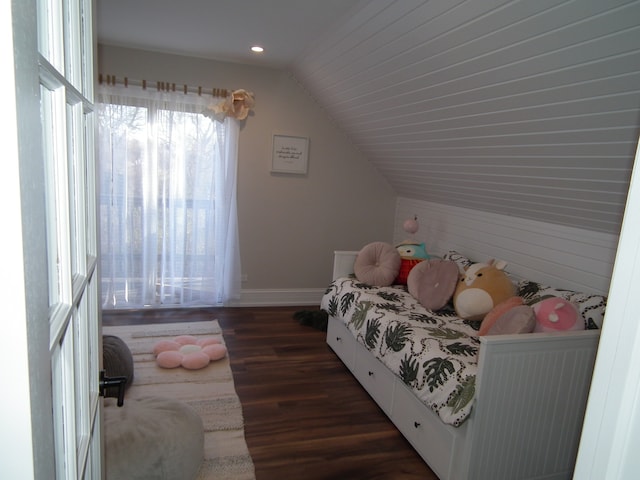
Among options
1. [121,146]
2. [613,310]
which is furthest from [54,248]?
[121,146]

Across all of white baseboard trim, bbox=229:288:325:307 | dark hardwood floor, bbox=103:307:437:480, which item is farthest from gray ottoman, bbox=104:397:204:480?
white baseboard trim, bbox=229:288:325:307

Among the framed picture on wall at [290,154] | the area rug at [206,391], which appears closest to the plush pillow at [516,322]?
the area rug at [206,391]

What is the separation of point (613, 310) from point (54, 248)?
71cm

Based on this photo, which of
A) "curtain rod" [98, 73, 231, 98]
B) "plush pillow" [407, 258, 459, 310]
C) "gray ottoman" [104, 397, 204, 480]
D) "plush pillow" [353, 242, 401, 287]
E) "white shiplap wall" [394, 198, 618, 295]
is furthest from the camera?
"curtain rod" [98, 73, 231, 98]

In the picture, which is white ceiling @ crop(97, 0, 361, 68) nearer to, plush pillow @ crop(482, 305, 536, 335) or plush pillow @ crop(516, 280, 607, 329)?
plush pillow @ crop(482, 305, 536, 335)

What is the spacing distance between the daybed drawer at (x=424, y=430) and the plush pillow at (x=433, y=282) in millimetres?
705

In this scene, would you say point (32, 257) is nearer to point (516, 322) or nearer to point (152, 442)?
point (152, 442)

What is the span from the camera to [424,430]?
2.21 meters

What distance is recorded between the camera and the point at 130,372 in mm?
2693

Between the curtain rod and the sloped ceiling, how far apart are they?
286 millimetres

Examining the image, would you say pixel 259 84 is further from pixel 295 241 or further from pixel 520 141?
pixel 520 141

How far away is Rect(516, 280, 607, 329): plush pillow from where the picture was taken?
7.22ft

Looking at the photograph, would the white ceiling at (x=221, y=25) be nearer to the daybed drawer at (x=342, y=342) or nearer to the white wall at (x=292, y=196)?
the white wall at (x=292, y=196)

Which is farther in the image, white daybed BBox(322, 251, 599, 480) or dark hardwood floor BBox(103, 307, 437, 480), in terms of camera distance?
dark hardwood floor BBox(103, 307, 437, 480)
